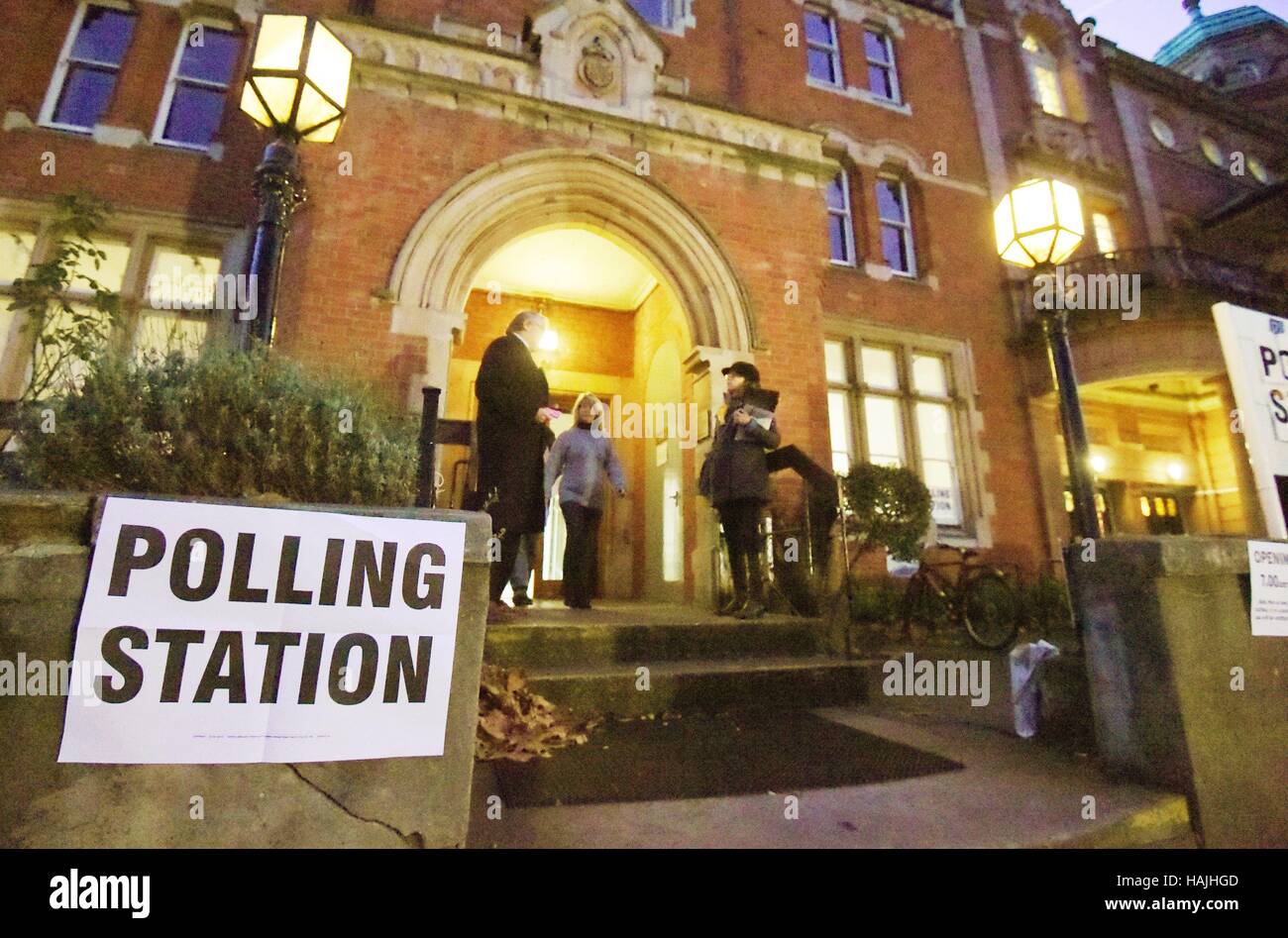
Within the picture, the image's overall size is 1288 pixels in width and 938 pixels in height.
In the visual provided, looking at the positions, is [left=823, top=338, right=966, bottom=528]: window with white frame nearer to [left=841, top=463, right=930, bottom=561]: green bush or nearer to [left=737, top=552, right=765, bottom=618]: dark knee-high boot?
[left=841, top=463, right=930, bottom=561]: green bush

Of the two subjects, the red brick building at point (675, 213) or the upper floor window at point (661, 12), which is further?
the upper floor window at point (661, 12)

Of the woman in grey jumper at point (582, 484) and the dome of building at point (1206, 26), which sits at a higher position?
the dome of building at point (1206, 26)

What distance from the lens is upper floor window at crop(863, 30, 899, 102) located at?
33.7 feet

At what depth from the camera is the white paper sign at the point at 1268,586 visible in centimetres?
255

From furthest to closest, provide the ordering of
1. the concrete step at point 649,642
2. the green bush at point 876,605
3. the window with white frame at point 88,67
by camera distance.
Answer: the window with white frame at point 88,67
the green bush at point 876,605
the concrete step at point 649,642

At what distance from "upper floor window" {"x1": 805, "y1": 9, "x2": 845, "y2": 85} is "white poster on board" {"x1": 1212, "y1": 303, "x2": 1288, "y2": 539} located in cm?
884

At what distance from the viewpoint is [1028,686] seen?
10.6 feet

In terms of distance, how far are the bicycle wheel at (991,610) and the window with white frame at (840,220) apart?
531 cm

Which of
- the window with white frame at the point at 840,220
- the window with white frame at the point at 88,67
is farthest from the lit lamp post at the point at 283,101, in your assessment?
the window with white frame at the point at 840,220

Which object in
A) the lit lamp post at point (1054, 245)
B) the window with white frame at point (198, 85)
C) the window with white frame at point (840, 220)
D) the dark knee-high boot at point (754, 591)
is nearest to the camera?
the lit lamp post at point (1054, 245)

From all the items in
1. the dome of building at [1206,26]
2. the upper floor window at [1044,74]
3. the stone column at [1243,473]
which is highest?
the dome of building at [1206,26]

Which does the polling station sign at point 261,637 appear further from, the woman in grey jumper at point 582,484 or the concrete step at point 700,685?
the woman in grey jumper at point 582,484

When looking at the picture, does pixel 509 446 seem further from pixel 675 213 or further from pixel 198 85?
pixel 198 85

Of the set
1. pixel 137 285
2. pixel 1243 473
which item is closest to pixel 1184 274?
pixel 1243 473
